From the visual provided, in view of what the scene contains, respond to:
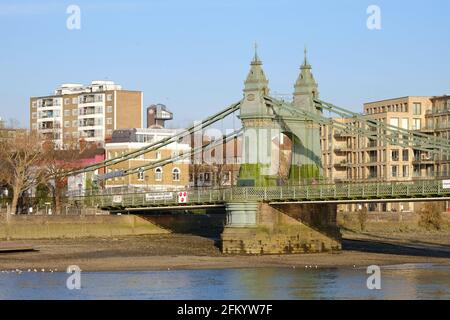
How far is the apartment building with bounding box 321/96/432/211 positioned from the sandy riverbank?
1781 inches

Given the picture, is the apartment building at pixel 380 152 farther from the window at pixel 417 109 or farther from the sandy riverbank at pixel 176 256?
the sandy riverbank at pixel 176 256

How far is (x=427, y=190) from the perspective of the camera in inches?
3359

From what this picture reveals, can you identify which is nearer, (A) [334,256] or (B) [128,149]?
(A) [334,256]

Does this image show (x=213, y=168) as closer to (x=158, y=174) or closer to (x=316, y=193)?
(x=158, y=174)

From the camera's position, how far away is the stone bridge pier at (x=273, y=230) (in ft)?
305

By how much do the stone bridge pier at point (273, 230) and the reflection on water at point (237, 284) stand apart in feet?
39.3

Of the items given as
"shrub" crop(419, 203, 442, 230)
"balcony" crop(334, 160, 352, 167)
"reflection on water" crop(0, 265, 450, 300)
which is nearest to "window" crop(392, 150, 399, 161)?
"balcony" crop(334, 160, 352, 167)

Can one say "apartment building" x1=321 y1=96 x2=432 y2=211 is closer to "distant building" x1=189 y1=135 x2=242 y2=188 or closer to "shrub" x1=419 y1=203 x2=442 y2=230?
"distant building" x1=189 y1=135 x2=242 y2=188

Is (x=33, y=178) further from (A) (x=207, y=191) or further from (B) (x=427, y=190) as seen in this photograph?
(B) (x=427, y=190)

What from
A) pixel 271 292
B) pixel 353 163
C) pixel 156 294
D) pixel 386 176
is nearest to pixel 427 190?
pixel 271 292

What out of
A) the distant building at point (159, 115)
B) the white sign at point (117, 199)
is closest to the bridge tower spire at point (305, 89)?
the white sign at point (117, 199)

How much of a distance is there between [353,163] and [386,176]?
1199cm

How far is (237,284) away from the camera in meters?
70.6
